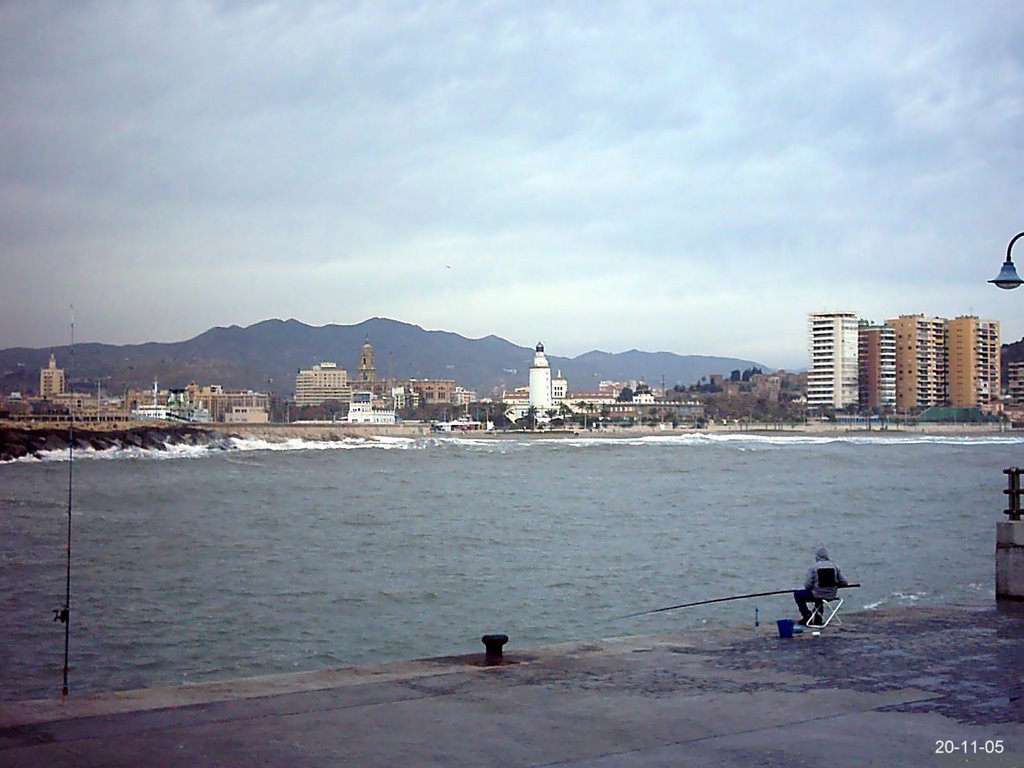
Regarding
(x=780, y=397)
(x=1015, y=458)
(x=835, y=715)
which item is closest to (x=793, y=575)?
(x=835, y=715)

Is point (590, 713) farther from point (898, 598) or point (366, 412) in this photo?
point (366, 412)

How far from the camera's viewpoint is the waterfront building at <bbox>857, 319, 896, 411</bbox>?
17150cm

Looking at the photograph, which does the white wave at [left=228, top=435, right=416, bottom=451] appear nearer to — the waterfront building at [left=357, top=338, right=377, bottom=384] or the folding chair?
the waterfront building at [left=357, top=338, right=377, bottom=384]

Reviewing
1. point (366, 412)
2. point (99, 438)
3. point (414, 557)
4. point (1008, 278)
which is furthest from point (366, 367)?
point (1008, 278)

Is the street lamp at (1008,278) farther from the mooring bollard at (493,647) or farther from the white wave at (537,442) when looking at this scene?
the white wave at (537,442)

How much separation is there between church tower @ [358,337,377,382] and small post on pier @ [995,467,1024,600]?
580 ft

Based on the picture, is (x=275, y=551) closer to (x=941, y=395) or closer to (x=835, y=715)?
(x=835, y=715)

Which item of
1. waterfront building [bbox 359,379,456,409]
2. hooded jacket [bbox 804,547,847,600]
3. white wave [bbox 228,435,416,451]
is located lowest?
white wave [bbox 228,435,416,451]

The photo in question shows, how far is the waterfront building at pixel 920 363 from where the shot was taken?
168 metres

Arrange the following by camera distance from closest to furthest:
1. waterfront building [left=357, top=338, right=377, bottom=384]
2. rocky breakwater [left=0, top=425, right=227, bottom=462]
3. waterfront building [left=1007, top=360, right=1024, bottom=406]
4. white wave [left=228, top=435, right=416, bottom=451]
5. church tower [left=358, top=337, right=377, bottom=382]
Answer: rocky breakwater [left=0, top=425, right=227, bottom=462]
white wave [left=228, top=435, right=416, bottom=451]
waterfront building [left=1007, top=360, right=1024, bottom=406]
waterfront building [left=357, top=338, right=377, bottom=384]
church tower [left=358, top=337, right=377, bottom=382]

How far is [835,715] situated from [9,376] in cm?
3011

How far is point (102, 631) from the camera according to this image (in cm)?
1975

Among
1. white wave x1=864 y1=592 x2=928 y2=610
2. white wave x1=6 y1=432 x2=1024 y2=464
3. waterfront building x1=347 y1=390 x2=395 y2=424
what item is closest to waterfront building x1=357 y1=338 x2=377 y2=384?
waterfront building x1=347 y1=390 x2=395 y2=424

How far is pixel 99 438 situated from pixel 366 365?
114m
